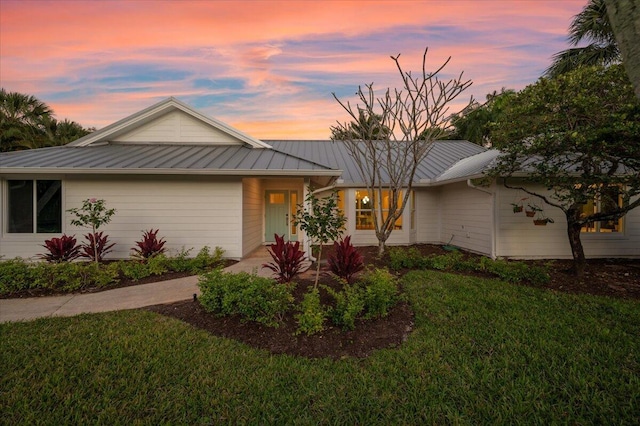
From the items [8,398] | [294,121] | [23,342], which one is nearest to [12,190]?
[23,342]

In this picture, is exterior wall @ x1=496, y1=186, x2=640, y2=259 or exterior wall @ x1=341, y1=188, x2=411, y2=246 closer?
exterior wall @ x1=496, y1=186, x2=640, y2=259

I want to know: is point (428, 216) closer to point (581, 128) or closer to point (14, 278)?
point (581, 128)

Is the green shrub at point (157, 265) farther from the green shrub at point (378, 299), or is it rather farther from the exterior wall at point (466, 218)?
the exterior wall at point (466, 218)

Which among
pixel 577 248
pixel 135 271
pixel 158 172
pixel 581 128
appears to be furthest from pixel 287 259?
pixel 577 248

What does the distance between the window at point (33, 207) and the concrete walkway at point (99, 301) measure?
155 inches

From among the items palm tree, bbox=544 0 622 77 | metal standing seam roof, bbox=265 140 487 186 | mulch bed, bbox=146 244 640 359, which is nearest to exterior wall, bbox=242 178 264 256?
metal standing seam roof, bbox=265 140 487 186

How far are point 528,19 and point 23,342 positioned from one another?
12322 millimetres

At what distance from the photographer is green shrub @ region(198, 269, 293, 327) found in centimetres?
407

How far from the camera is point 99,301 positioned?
16.9 feet

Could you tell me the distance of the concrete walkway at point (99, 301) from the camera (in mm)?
4656

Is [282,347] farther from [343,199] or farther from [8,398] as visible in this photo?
[343,199]

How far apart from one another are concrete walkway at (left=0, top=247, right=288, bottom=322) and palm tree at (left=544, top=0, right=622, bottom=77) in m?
14.4

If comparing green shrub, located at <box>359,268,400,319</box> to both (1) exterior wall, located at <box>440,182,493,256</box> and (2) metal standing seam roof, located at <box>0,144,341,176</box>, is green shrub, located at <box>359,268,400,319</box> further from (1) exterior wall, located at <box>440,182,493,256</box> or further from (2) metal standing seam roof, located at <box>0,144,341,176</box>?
(1) exterior wall, located at <box>440,182,493,256</box>

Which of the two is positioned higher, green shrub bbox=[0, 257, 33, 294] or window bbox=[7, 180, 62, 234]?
window bbox=[7, 180, 62, 234]
